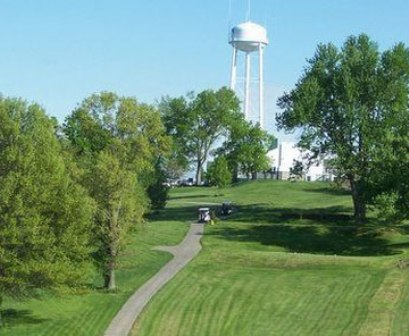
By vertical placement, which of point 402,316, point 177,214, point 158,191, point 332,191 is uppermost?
point 332,191

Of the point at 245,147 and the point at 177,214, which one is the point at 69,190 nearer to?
the point at 177,214

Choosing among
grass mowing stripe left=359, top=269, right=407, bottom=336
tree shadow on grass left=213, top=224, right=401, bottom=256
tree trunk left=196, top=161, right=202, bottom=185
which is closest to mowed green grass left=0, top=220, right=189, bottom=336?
tree shadow on grass left=213, top=224, right=401, bottom=256

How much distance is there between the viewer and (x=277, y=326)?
3472 cm

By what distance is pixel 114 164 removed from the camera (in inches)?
1626

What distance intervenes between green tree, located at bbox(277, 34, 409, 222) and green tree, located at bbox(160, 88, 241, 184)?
Result: 129 ft

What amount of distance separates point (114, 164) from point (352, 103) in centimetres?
3065

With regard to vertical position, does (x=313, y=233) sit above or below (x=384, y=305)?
above

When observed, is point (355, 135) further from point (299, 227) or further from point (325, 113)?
point (299, 227)

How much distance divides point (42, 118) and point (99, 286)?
12.5 meters

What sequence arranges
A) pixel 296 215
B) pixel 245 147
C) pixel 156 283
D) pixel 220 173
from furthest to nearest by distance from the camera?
pixel 245 147
pixel 220 173
pixel 296 215
pixel 156 283

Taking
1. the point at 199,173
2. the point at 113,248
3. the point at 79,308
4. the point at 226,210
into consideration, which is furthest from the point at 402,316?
the point at 199,173

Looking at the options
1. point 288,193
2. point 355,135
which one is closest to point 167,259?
point 355,135

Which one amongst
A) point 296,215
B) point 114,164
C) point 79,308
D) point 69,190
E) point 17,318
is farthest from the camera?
point 296,215

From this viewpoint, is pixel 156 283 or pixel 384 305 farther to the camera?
pixel 156 283
